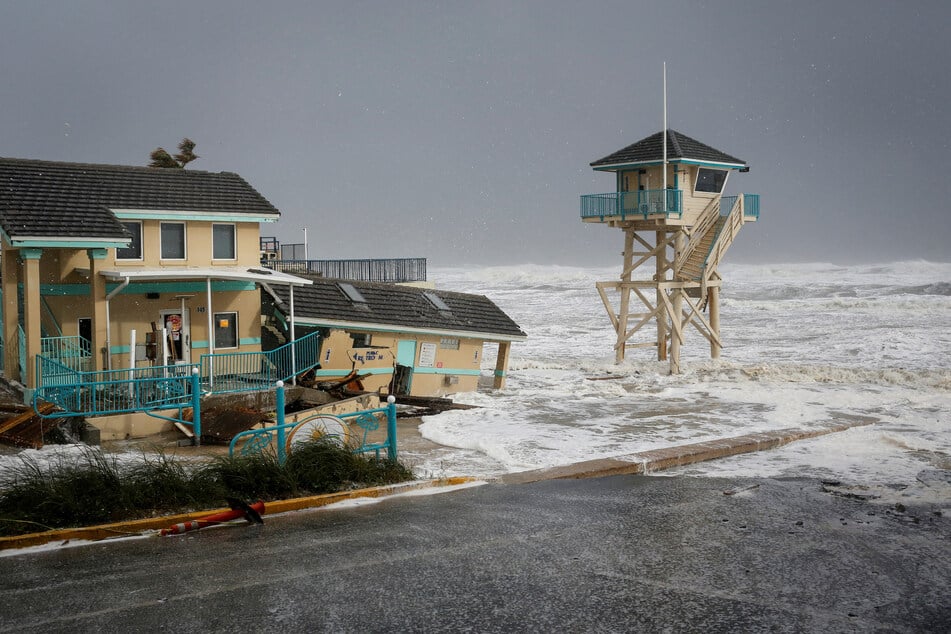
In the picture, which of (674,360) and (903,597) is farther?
(674,360)

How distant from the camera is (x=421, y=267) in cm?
4909

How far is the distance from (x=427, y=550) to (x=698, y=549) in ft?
8.94

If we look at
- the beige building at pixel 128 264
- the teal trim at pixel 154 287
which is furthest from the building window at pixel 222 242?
the teal trim at pixel 154 287

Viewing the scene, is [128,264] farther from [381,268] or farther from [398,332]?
[381,268]

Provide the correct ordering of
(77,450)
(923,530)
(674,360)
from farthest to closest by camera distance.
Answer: (674,360) < (77,450) < (923,530)

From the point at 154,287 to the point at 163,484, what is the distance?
1259 centimetres

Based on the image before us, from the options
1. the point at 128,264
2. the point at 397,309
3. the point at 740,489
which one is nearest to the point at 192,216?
the point at 128,264

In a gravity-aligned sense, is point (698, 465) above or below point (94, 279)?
below

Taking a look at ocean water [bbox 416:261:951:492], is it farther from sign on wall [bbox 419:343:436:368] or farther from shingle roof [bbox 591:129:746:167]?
shingle roof [bbox 591:129:746:167]

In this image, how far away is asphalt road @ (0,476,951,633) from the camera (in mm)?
7703

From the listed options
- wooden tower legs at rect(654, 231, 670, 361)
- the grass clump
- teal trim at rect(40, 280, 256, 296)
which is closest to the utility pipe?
teal trim at rect(40, 280, 256, 296)

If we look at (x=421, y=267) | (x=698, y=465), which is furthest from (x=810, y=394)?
(x=421, y=267)

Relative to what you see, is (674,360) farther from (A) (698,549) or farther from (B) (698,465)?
(A) (698,549)

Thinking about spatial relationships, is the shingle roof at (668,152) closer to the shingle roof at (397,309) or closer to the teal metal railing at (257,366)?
the shingle roof at (397,309)
